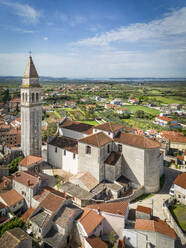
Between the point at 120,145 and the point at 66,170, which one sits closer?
the point at 120,145

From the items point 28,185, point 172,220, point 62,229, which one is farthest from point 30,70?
point 172,220

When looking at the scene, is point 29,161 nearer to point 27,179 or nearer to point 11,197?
point 27,179

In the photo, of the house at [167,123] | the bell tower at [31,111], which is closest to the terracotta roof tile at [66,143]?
the bell tower at [31,111]

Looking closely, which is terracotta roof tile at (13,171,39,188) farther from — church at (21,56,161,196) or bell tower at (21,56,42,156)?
bell tower at (21,56,42,156)

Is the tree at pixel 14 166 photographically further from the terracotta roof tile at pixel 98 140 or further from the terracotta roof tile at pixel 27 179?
the terracotta roof tile at pixel 98 140

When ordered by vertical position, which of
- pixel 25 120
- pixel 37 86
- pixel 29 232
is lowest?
pixel 29 232

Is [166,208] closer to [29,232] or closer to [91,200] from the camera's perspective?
[91,200]

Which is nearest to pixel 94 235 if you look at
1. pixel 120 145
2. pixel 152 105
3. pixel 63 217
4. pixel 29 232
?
pixel 63 217
